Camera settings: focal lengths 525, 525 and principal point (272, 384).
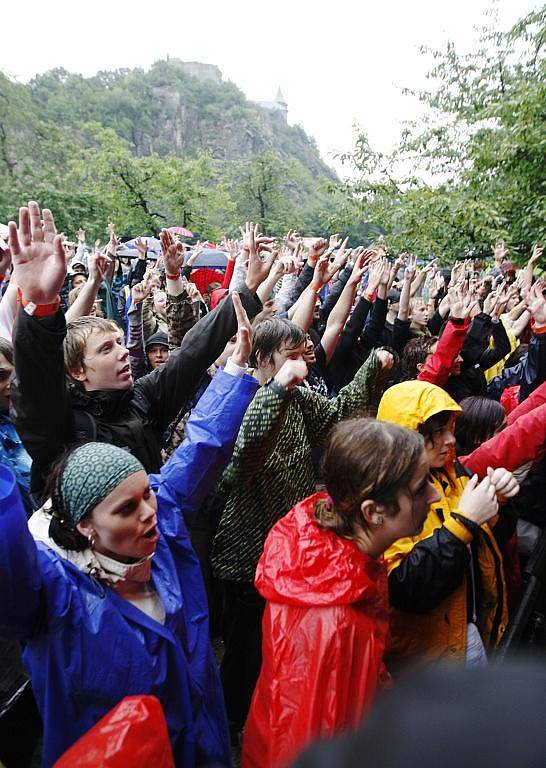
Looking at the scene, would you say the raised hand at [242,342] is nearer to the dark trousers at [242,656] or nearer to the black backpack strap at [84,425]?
the black backpack strap at [84,425]

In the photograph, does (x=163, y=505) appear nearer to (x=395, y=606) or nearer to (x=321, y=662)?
(x=321, y=662)

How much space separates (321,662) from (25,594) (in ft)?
2.17

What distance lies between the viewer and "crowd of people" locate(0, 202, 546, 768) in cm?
122

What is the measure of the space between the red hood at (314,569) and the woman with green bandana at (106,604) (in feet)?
0.93

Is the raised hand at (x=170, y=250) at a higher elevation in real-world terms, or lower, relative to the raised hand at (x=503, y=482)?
higher

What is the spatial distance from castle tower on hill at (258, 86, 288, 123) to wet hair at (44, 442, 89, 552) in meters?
124

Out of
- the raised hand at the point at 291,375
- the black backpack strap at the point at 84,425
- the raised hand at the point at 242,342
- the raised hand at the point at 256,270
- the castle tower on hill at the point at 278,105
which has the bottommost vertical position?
the black backpack strap at the point at 84,425

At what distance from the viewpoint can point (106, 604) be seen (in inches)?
49.6

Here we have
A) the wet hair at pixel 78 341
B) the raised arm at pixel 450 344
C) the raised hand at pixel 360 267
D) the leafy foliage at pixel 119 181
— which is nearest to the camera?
the wet hair at pixel 78 341

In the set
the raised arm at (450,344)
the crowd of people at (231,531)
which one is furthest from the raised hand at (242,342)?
the raised arm at (450,344)

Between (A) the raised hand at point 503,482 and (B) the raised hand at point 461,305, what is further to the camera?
(B) the raised hand at point 461,305

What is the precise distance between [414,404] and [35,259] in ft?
4.57

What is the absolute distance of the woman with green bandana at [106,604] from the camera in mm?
1173

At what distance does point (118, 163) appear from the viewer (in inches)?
870
